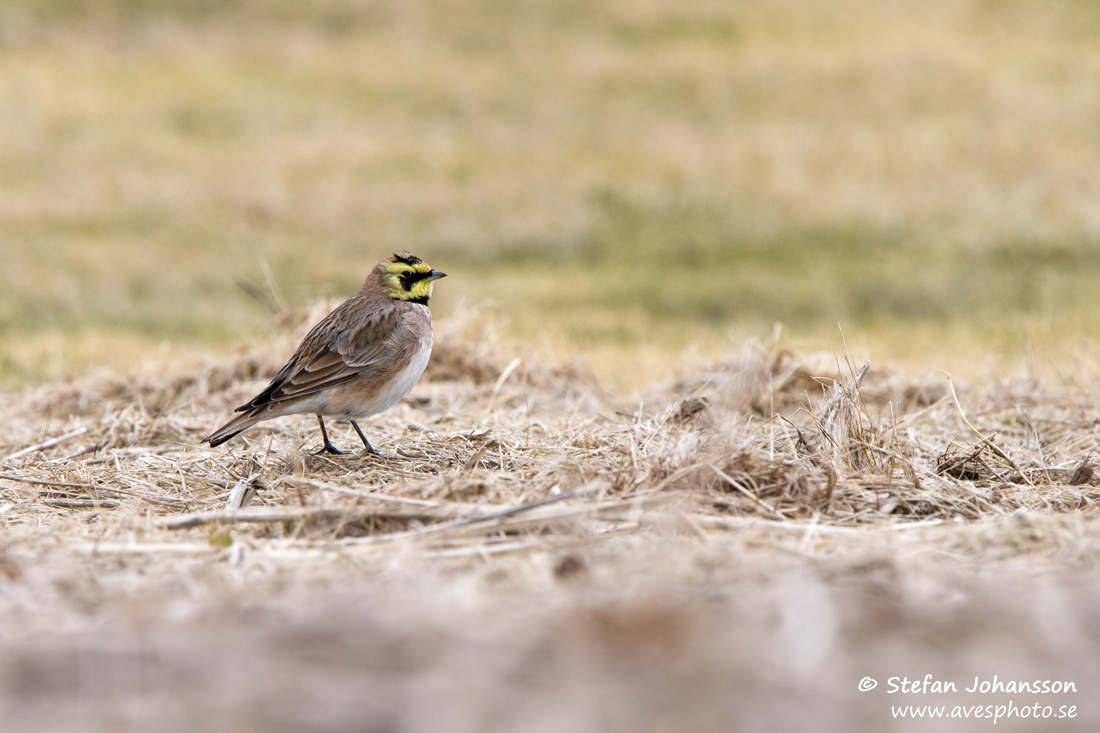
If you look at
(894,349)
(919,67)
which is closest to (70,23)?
(919,67)

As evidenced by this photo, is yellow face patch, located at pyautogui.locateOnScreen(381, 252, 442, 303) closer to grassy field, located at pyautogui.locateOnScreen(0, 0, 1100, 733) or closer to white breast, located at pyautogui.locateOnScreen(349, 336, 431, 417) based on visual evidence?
white breast, located at pyautogui.locateOnScreen(349, 336, 431, 417)

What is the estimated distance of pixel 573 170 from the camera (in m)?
20.5

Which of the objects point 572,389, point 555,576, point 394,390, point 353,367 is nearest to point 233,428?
point 353,367

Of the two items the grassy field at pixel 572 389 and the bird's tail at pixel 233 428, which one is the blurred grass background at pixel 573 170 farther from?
the bird's tail at pixel 233 428

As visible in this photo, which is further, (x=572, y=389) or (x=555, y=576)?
(x=572, y=389)

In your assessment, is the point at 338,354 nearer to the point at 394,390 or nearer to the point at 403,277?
the point at 394,390

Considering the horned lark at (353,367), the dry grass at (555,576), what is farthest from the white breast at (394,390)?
the dry grass at (555,576)

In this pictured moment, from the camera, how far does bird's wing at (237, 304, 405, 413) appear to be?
573 cm

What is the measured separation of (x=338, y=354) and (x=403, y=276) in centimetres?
75

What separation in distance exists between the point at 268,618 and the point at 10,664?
2.09ft

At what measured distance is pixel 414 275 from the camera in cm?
655

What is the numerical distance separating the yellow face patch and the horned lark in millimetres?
80

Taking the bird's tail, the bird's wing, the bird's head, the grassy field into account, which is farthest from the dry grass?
the bird's head

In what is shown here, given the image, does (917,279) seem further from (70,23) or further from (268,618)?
(70,23)
